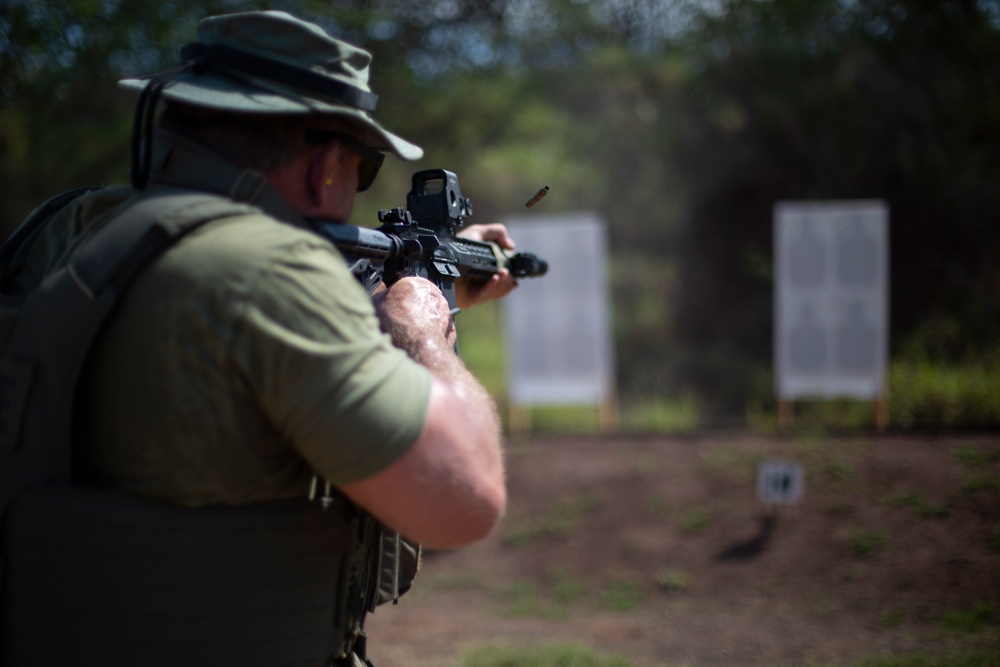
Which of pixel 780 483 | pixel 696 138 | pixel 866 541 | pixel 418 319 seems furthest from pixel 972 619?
pixel 696 138

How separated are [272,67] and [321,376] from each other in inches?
21.6

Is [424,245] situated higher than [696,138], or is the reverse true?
[696,138]

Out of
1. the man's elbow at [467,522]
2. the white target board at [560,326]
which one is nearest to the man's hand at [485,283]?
the man's elbow at [467,522]

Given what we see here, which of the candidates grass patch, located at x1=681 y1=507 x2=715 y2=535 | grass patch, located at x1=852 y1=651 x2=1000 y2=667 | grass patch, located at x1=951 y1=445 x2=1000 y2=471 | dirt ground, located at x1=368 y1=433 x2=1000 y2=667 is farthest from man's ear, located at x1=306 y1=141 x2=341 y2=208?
grass patch, located at x1=951 y1=445 x2=1000 y2=471

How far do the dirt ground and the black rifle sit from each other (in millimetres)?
2427

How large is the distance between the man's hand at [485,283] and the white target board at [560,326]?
487 centimetres

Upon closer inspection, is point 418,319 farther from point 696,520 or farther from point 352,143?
point 696,520

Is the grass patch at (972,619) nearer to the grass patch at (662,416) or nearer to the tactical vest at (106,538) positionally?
the grass patch at (662,416)

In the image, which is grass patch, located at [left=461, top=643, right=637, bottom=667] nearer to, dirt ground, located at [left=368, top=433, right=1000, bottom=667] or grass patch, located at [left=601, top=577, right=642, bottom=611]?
dirt ground, located at [left=368, top=433, right=1000, bottom=667]

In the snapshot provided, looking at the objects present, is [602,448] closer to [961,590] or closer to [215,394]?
[961,590]

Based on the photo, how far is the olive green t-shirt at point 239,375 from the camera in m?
1.29

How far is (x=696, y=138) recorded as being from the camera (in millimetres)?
10508

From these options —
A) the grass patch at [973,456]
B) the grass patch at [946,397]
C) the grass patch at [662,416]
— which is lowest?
the grass patch at [662,416]

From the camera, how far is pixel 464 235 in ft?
8.69
